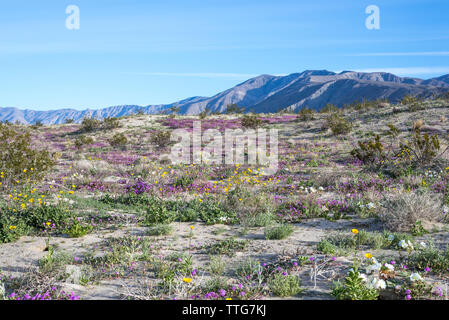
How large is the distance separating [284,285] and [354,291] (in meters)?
0.78

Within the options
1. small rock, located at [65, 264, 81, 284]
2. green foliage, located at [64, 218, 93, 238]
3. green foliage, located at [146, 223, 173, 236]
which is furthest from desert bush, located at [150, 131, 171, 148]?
small rock, located at [65, 264, 81, 284]

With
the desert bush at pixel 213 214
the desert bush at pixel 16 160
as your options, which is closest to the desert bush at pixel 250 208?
the desert bush at pixel 213 214

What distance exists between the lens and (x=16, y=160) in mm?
8625

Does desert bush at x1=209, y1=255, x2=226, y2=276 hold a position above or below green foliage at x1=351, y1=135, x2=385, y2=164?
below

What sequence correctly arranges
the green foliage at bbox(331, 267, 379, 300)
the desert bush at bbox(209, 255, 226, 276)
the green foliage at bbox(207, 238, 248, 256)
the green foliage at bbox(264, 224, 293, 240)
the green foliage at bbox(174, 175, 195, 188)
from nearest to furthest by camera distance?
1. the green foliage at bbox(331, 267, 379, 300)
2. the desert bush at bbox(209, 255, 226, 276)
3. the green foliage at bbox(207, 238, 248, 256)
4. the green foliage at bbox(264, 224, 293, 240)
5. the green foliage at bbox(174, 175, 195, 188)

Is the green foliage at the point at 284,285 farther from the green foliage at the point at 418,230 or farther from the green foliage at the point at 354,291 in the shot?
the green foliage at the point at 418,230

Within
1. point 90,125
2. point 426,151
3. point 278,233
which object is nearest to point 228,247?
point 278,233

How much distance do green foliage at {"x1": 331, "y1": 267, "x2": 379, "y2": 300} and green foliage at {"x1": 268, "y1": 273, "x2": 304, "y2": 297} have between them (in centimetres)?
43

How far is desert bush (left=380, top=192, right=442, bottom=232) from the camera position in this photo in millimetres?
5926

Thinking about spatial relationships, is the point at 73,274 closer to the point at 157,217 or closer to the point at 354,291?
the point at 157,217

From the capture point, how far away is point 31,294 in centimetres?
→ 381

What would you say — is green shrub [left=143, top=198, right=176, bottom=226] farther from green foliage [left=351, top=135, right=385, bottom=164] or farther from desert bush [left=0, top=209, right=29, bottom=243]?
green foliage [left=351, top=135, right=385, bottom=164]

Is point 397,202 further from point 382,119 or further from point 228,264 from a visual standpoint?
point 382,119
